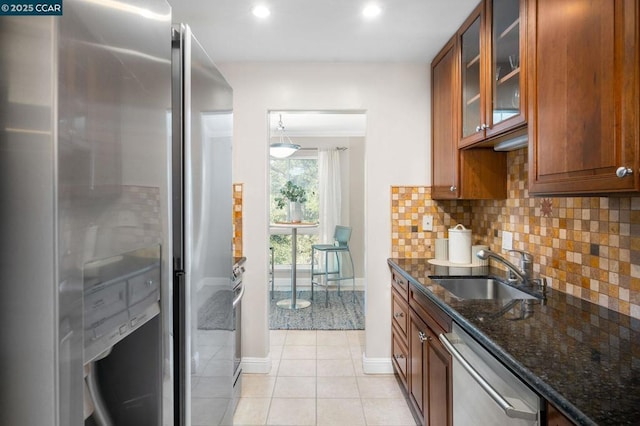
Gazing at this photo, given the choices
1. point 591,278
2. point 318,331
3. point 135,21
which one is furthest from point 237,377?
point 135,21

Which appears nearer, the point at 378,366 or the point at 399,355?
the point at 399,355

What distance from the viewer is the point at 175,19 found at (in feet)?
7.16

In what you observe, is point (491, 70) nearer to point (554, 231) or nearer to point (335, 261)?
point (554, 231)

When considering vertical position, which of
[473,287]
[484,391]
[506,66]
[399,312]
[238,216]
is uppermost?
[506,66]

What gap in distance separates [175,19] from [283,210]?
3.84 meters

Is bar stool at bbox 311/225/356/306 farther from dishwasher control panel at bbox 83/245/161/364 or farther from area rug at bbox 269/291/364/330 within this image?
dishwasher control panel at bbox 83/245/161/364

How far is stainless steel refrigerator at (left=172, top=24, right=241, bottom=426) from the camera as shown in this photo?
3.81ft

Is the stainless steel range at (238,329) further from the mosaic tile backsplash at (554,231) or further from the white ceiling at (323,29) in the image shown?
the white ceiling at (323,29)

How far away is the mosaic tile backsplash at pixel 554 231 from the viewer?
141 centimetres

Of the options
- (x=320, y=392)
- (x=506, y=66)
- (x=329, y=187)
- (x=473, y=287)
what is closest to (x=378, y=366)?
(x=320, y=392)

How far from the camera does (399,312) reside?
8.48 ft

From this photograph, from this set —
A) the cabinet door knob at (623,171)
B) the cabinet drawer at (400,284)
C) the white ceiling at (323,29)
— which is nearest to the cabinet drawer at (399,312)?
the cabinet drawer at (400,284)

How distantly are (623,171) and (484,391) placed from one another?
30.7 inches

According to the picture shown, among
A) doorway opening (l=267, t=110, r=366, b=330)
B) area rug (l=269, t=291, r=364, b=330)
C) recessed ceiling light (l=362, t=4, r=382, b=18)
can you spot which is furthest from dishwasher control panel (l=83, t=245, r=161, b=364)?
doorway opening (l=267, t=110, r=366, b=330)
